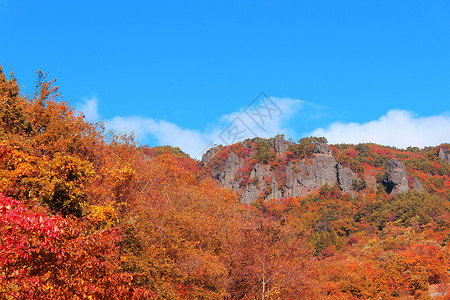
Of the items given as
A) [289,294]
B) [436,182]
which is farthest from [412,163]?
[289,294]

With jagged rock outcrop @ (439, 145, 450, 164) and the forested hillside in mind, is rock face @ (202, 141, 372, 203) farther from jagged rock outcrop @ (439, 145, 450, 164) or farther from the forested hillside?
the forested hillside

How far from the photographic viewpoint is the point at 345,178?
382 feet

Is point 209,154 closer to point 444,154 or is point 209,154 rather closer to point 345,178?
point 345,178

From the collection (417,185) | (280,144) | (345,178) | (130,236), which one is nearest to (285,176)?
(280,144)

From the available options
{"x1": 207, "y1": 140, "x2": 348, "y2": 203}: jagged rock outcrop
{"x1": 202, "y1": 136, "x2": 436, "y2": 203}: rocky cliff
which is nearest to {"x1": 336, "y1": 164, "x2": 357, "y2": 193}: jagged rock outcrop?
{"x1": 202, "y1": 136, "x2": 436, "y2": 203}: rocky cliff

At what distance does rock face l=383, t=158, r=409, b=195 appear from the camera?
345 ft

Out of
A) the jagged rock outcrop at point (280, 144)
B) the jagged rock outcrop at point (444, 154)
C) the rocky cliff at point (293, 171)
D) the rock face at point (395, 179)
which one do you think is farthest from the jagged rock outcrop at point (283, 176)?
the jagged rock outcrop at point (444, 154)

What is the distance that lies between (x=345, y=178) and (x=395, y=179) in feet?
50.3

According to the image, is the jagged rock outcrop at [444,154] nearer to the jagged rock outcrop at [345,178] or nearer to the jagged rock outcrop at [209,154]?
the jagged rock outcrop at [345,178]

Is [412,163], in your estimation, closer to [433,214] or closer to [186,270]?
[433,214]

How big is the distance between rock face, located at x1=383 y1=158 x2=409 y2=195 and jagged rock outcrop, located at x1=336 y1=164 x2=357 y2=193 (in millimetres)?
10354

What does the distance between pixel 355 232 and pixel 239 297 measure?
7107cm

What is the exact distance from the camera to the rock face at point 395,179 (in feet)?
345

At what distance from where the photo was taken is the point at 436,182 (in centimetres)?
11412
